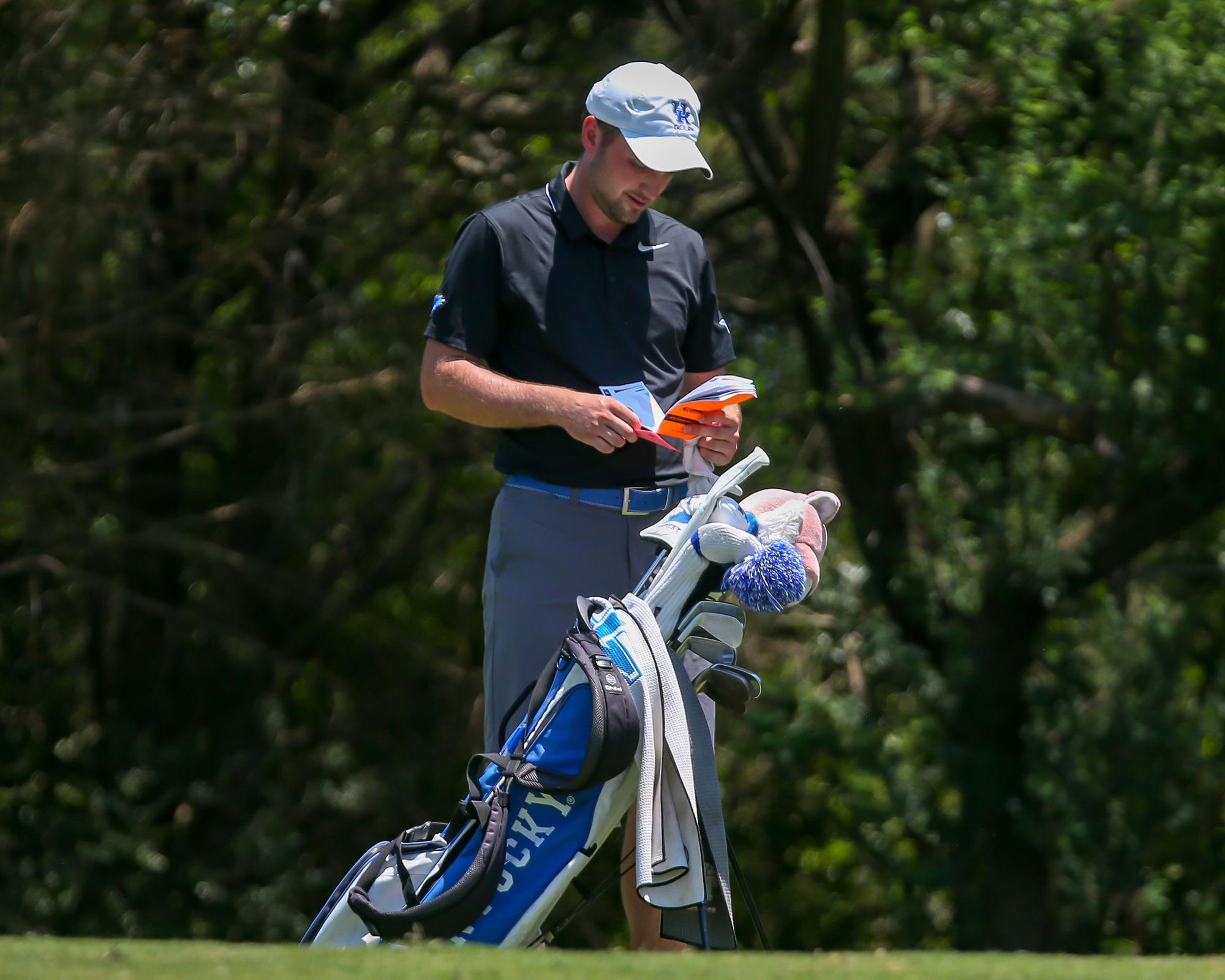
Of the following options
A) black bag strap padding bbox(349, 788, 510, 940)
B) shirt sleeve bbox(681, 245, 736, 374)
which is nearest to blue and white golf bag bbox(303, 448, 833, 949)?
black bag strap padding bbox(349, 788, 510, 940)

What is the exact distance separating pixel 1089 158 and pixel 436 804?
185 inches

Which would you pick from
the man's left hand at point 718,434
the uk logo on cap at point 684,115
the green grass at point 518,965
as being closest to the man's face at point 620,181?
the uk logo on cap at point 684,115

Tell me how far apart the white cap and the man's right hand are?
0.49 meters

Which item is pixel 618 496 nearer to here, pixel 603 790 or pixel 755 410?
pixel 603 790

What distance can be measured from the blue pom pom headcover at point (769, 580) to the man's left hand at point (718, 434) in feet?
1.09

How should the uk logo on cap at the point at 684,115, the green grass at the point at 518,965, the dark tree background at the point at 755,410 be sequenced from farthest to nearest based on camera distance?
the dark tree background at the point at 755,410
the uk logo on cap at the point at 684,115
the green grass at the point at 518,965

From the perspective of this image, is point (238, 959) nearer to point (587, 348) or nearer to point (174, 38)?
point (587, 348)

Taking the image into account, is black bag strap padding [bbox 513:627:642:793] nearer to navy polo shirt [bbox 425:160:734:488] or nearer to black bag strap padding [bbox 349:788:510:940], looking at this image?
black bag strap padding [bbox 349:788:510:940]

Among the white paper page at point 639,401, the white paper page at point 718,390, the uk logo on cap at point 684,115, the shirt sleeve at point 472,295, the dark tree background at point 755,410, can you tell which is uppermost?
the uk logo on cap at point 684,115

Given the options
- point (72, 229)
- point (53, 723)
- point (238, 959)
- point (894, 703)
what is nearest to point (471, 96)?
point (72, 229)

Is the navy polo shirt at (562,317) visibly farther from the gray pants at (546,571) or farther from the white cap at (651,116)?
the white cap at (651,116)

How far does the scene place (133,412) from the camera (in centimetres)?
746

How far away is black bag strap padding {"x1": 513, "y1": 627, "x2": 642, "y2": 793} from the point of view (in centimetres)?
301

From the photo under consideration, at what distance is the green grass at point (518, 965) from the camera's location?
2.29 metres
